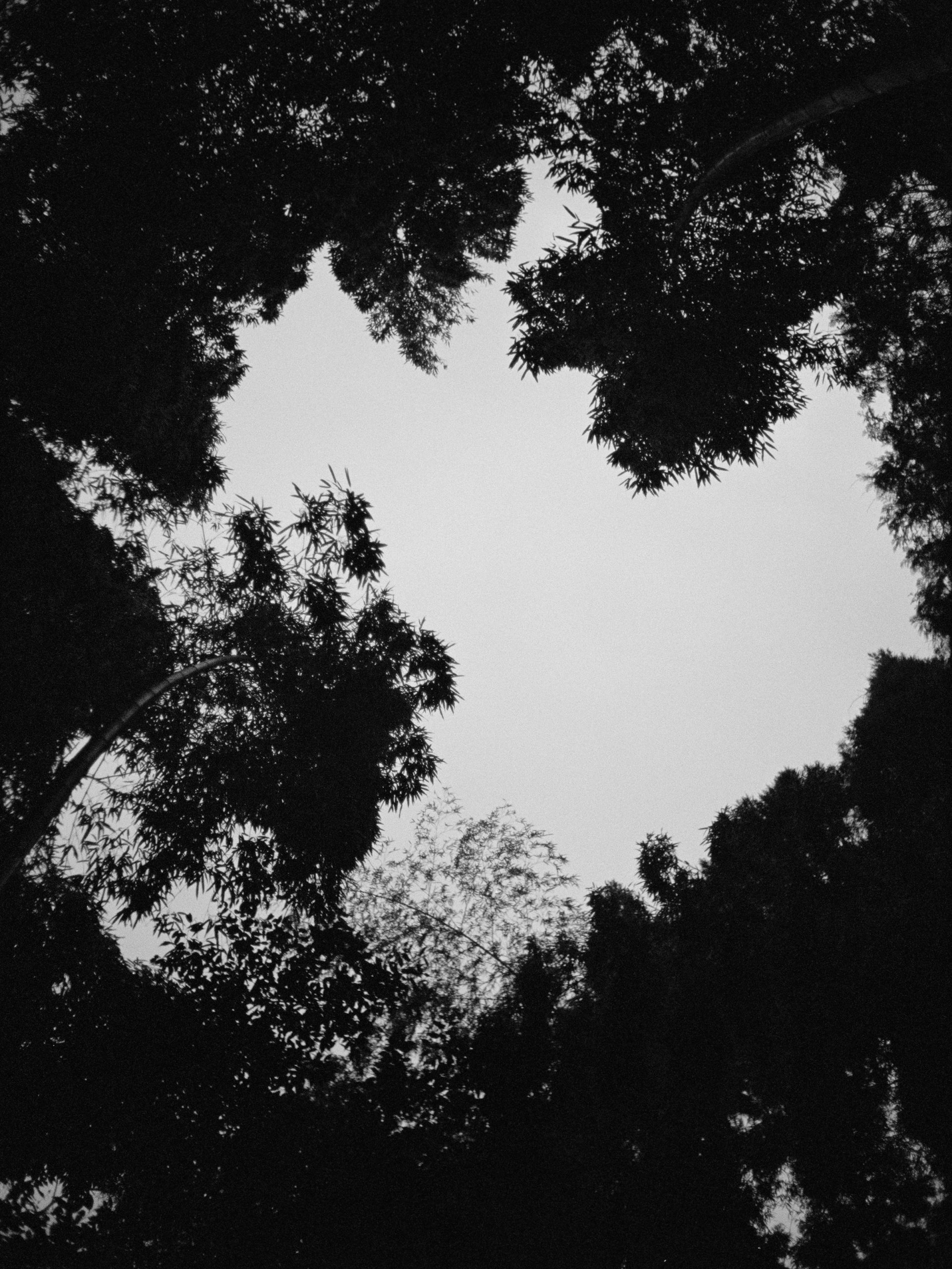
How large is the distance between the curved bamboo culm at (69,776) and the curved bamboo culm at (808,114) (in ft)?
23.4

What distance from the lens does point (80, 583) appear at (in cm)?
562

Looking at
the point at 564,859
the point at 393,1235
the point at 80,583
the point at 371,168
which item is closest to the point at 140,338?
the point at 80,583

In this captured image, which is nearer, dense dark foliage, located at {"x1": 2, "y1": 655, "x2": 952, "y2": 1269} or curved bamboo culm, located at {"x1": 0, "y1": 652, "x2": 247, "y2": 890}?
dense dark foliage, located at {"x1": 2, "y1": 655, "x2": 952, "y2": 1269}

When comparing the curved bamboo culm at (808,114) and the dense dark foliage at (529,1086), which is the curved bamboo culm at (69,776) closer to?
the dense dark foliage at (529,1086)

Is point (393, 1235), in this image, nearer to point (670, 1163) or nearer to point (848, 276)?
point (670, 1163)

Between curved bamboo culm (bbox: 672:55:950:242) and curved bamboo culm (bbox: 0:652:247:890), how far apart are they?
7.12 meters

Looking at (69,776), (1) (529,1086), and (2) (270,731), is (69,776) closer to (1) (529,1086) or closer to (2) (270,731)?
(2) (270,731)

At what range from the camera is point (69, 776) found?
5.77 metres

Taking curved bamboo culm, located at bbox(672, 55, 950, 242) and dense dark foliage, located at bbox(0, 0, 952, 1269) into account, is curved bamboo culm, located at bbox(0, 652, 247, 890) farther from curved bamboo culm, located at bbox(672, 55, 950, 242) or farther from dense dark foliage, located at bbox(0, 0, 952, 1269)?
curved bamboo culm, located at bbox(672, 55, 950, 242)

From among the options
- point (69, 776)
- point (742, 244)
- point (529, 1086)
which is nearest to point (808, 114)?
point (742, 244)

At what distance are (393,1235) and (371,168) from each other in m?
8.92

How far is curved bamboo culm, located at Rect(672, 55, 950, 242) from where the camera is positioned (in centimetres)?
402

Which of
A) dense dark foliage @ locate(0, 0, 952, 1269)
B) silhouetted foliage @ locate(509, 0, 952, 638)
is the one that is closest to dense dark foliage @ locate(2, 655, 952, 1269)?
dense dark foliage @ locate(0, 0, 952, 1269)

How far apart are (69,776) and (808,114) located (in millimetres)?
8607
